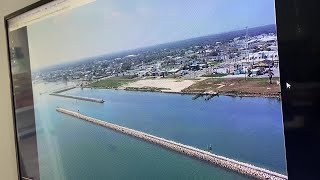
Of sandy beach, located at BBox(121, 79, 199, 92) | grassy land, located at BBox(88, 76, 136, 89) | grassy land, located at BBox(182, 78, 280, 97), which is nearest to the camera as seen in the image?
grassy land, located at BBox(182, 78, 280, 97)

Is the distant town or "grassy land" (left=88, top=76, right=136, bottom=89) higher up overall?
the distant town

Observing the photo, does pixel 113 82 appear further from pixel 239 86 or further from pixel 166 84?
pixel 239 86

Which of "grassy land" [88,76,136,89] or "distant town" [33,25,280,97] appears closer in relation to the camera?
"distant town" [33,25,280,97]

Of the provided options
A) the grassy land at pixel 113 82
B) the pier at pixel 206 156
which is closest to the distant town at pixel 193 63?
the grassy land at pixel 113 82

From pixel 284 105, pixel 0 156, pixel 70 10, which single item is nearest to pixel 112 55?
pixel 70 10

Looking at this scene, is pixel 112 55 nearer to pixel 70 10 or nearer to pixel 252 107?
pixel 70 10

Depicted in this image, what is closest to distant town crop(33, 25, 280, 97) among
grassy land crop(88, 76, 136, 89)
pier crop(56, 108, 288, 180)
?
grassy land crop(88, 76, 136, 89)

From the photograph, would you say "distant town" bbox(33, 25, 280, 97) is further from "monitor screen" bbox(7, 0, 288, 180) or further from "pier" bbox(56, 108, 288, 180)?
"pier" bbox(56, 108, 288, 180)

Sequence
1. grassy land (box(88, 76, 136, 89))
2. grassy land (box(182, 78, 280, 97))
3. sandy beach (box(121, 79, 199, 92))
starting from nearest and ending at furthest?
1. grassy land (box(182, 78, 280, 97))
2. sandy beach (box(121, 79, 199, 92))
3. grassy land (box(88, 76, 136, 89))
